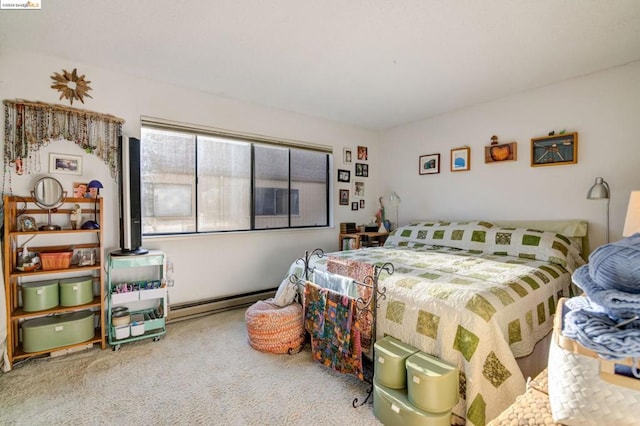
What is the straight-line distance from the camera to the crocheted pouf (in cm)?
236

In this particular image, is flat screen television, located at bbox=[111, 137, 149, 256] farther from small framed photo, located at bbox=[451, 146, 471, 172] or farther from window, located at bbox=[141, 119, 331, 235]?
small framed photo, located at bbox=[451, 146, 471, 172]

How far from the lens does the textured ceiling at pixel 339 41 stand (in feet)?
6.04

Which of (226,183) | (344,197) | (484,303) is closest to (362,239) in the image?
(344,197)

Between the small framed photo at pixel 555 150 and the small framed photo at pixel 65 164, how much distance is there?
14.5ft

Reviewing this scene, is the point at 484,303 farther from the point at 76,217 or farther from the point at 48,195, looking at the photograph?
the point at 48,195

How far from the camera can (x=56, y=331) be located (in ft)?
7.48

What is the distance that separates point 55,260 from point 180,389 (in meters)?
1.47

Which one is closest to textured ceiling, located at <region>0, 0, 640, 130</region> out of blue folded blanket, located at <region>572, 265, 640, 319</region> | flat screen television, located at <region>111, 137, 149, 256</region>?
flat screen television, located at <region>111, 137, 149, 256</region>

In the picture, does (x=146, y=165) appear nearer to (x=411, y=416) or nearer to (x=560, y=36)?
(x=411, y=416)

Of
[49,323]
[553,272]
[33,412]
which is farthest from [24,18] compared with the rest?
[553,272]

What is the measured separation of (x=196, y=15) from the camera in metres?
1.92

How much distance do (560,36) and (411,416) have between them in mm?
2700

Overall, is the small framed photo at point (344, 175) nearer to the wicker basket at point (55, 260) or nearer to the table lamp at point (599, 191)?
the table lamp at point (599, 191)

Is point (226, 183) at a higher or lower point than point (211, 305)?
higher
